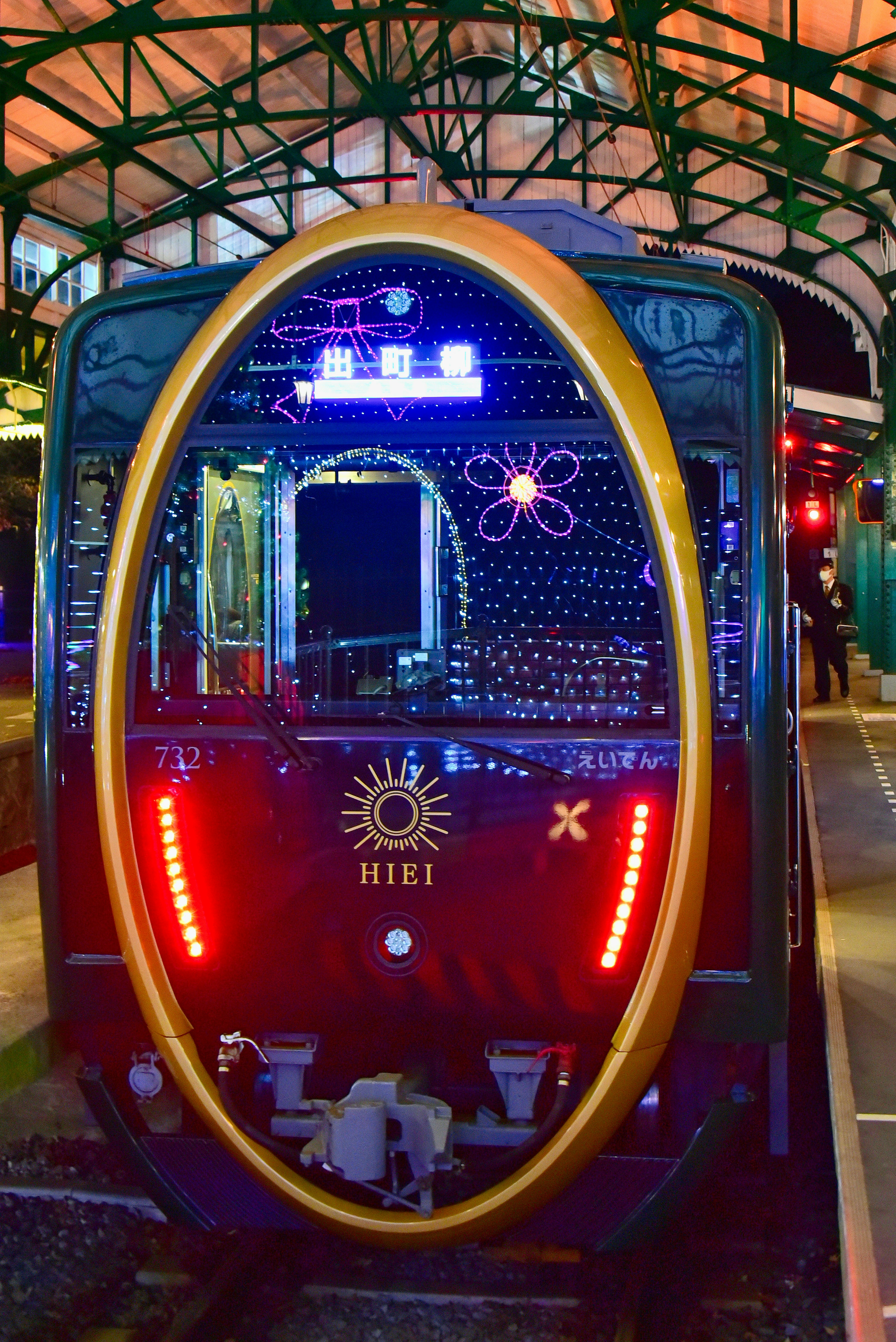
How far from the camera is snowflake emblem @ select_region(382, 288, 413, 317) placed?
12.4 ft

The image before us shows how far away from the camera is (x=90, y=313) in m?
3.94

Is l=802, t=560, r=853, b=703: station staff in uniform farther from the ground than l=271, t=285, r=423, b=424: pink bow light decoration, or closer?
closer

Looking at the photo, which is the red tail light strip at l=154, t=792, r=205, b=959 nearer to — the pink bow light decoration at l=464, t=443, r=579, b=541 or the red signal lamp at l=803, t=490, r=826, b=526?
the pink bow light decoration at l=464, t=443, r=579, b=541

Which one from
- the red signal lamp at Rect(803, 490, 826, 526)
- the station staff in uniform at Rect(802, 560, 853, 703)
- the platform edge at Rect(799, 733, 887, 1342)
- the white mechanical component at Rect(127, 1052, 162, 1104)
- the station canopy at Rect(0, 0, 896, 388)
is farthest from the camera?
the red signal lamp at Rect(803, 490, 826, 526)

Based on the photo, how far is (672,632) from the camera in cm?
360

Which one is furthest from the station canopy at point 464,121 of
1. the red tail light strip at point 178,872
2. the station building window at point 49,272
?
the red tail light strip at point 178,872

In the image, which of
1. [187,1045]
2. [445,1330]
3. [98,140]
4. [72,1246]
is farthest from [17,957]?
[98,140]

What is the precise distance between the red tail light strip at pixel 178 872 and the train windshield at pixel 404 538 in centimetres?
27

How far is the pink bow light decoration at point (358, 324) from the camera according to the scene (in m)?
3.78

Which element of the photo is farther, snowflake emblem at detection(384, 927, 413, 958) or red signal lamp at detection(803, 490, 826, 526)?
red signal lamp at detection(803, 490, 826, 526)

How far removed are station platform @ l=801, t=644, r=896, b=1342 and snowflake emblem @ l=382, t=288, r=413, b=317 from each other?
2836 mm

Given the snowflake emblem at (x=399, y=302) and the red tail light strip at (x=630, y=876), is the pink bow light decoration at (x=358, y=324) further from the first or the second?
the red tail light strip at (x=630, y=876)

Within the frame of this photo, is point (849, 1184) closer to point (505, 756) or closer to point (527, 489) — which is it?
point (505, 756)

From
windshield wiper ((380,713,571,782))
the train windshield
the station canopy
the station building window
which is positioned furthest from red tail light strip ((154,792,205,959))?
the station building window
